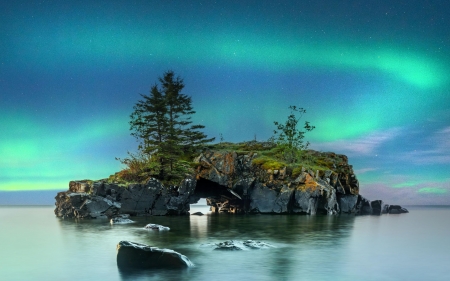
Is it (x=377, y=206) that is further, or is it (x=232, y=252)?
(x=377, y=206)

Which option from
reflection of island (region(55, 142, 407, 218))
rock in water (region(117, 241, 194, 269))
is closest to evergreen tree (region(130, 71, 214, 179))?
reflection of island (region(55, 142, 407, 218))

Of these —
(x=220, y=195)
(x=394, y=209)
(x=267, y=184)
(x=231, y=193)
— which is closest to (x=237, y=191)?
(x=231, y=193)

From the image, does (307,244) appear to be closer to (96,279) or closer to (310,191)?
(96,279)

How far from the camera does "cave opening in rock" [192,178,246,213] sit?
65544 millimetres

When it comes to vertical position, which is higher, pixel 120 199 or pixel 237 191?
pixel 237 191

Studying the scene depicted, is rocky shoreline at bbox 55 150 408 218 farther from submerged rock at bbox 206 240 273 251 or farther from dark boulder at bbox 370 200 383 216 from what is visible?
submerged rock at bbox 206 240 273 251

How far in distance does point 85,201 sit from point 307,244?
32.7 metres

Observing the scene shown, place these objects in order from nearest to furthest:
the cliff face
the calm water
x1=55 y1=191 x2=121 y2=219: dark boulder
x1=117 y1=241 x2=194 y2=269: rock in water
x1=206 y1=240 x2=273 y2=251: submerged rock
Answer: x1=117 y1=241 x2=194 y2=269: rock in water, the calm water, x1=206 y1=240 x2=273 y2=251: submerged rock, x1=55 y1=191 x2=121 y2=219: dark boulder, the cliff face

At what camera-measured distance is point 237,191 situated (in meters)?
64.2

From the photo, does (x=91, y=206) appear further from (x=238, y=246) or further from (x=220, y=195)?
(x=238, y=246)

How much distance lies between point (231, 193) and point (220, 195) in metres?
3.68

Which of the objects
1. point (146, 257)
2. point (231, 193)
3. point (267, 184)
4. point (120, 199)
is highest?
point (267, 184)

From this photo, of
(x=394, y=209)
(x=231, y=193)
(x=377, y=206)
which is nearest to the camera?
(x=231, y=193)

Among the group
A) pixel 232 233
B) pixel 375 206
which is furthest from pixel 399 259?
pixel 375 206
